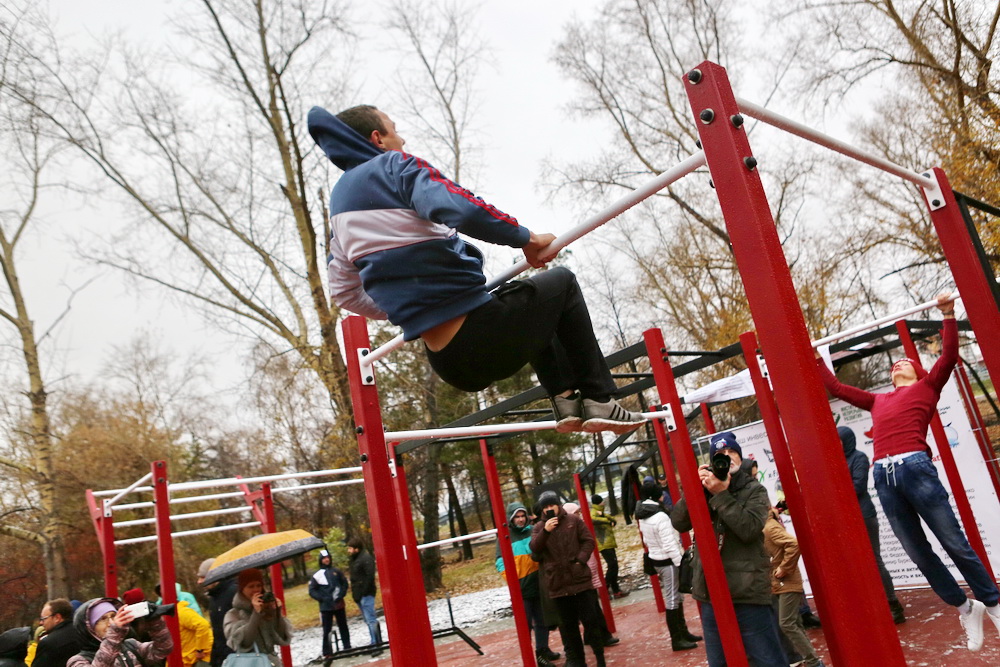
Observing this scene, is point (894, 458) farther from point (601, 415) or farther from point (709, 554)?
point (601, 415)

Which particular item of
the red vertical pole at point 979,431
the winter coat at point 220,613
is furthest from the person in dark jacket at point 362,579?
the red vertical pole at point 979,431

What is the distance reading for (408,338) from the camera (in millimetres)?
2174

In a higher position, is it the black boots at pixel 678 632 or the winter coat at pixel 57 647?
the winter coat at pixel 57 647

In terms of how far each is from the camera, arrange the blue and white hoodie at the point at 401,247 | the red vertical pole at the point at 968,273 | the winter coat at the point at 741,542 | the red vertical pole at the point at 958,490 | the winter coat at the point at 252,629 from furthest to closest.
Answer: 1. the red vertical pole at the point at 958,490
2. the winter coat at the point at 252,629
3. the winter coat at the point at 741,542
4. the red vertical pole at the point at 968,273
5. the blue and white hoodie at the point at 401,247

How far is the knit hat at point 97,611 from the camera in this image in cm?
430

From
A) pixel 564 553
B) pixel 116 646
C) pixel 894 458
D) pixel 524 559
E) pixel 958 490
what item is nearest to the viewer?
pixel 116 646

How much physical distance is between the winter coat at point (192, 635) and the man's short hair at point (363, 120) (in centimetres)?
478

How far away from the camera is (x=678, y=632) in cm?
650

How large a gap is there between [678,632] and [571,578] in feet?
4.20

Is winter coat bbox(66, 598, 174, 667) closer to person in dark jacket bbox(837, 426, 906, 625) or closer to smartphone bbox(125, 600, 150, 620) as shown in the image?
smartphone bbox(125, 600, 150, 620)

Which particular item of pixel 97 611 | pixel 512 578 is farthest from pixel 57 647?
pixel 512 578

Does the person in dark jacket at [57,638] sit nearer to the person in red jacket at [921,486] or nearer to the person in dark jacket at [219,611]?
the person in dark jacket at [219,611]

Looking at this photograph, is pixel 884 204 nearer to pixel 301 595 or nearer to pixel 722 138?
pixel 722 138

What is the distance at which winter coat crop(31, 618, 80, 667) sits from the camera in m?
4.55
